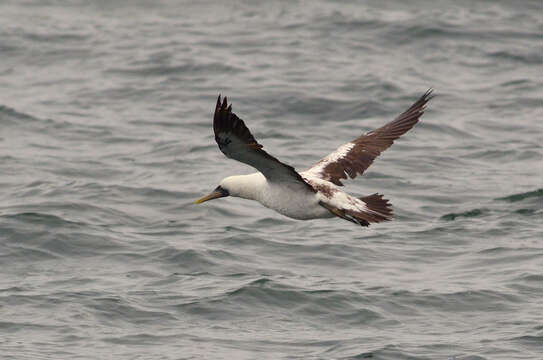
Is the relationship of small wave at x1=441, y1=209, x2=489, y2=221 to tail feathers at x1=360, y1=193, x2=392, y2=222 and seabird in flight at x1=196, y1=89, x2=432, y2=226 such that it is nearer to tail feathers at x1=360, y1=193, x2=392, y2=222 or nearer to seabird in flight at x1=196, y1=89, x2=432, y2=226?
seabird in flight at x1=196, y1=89, x2=432, y2=226

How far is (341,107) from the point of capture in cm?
1864

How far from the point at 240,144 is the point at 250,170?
748cm

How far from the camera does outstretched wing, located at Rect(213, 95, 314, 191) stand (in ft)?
29.3

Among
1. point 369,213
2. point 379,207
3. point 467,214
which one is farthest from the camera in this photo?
point 467,214

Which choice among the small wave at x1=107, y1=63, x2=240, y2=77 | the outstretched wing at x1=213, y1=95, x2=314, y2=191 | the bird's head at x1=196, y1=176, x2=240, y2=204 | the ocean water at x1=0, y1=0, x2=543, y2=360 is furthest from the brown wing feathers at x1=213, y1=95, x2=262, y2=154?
the small wave at x1=107, y1=63, x2=240, y2=77

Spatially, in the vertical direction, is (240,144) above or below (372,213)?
above

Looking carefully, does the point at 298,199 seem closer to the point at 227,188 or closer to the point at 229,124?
the point at 227,188

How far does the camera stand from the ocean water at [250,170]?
35.5 feet

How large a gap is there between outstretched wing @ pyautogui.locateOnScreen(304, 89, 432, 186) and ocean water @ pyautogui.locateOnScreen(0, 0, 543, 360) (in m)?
1.30

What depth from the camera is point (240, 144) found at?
9.18 meters

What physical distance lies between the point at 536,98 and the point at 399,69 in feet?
9.05

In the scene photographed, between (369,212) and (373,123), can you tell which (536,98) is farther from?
(369,212)

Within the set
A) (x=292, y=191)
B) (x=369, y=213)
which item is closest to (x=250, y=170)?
(x=292, y=191)

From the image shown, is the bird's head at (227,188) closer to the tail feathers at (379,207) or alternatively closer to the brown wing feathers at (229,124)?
the tail feathers at (379,207)
